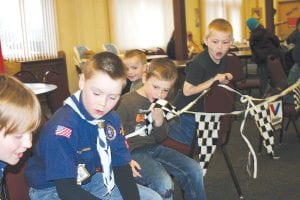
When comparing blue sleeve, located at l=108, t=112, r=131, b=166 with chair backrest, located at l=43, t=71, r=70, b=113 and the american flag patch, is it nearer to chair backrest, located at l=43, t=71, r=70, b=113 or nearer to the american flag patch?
the american flag patch

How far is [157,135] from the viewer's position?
2291 mm

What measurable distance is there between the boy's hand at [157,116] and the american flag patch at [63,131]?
0.69 metres

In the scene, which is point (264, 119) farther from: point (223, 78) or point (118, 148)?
point (118, 148)

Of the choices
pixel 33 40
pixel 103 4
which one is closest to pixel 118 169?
pixel 33 40

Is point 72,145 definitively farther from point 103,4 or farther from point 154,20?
point 154,20

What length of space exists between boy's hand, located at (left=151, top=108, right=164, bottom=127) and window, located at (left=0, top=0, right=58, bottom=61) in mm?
6230

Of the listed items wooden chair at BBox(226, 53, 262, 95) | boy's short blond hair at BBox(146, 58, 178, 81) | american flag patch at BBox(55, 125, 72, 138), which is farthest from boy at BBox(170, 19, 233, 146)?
wooden chair at BBox(226, 53, 262, 95)

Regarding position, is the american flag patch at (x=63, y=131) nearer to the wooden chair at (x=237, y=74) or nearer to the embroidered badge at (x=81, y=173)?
the embroidered badge at (x=81, y=173)

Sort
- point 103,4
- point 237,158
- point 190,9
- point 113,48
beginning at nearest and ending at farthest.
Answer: point 237,158 < point 113,48 < point 103,4 < point 190,9

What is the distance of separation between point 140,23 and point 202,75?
7.54m

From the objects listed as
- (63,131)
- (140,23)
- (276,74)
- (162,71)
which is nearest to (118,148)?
(63,131)

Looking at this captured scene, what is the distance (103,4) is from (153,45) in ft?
5.68

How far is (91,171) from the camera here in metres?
1.76

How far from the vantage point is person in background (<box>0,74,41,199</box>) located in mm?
1318
